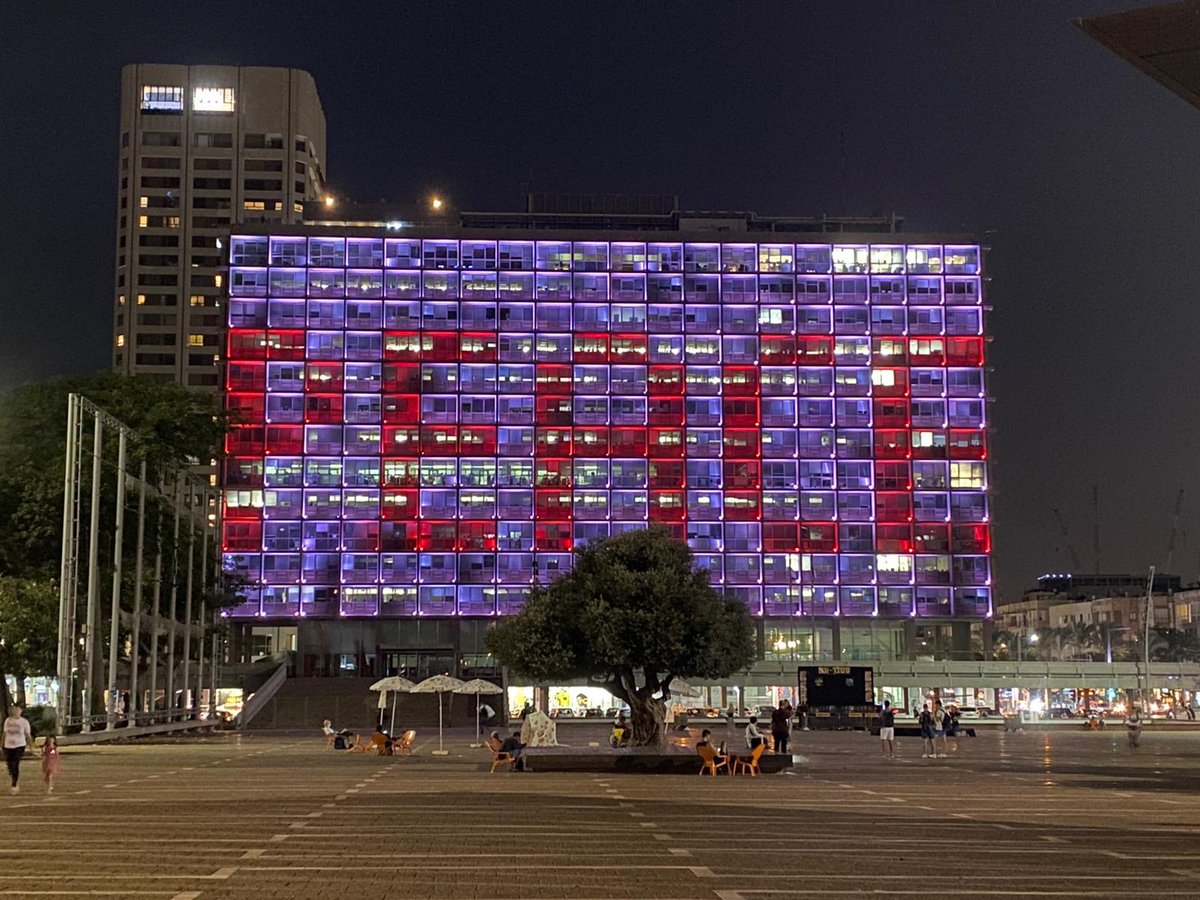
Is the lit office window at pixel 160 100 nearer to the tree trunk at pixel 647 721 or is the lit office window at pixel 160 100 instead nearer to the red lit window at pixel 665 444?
the red lit window at pixel 665 444

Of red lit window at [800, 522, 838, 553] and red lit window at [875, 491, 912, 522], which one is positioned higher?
red lit window at [875, 491, 912, 522]

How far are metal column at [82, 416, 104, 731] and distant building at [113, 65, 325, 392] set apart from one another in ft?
386

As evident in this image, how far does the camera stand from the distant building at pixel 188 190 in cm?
17962

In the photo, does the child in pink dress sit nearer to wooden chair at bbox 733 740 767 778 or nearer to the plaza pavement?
the plaza pavement

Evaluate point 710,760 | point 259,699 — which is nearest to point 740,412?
point 259,699

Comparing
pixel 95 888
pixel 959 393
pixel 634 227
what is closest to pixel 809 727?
pixel 959 393

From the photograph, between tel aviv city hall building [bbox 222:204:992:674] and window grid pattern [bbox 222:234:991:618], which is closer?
window grid pattern [bbox 222:234:991:618]

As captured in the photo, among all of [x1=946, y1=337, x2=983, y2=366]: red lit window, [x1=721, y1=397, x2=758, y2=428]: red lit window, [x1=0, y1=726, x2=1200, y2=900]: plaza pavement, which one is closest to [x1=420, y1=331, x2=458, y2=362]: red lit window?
[x1=721, y1=397, x2=758, y2=428]: red lit window

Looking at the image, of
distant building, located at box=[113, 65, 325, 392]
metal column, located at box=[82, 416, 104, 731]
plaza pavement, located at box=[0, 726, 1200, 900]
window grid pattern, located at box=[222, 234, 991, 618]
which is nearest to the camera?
plaza pavement, located at box=[0, 726, 1200, 900]

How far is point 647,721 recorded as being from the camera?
4741 cm

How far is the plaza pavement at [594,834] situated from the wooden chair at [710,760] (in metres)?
0.80

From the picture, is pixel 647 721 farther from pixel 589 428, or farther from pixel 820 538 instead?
pixel 820 538

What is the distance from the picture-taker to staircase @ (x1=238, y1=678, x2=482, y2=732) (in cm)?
9300

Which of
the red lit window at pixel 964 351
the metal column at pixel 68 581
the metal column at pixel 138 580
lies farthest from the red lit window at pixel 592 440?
the metal column at pixel 68 581
